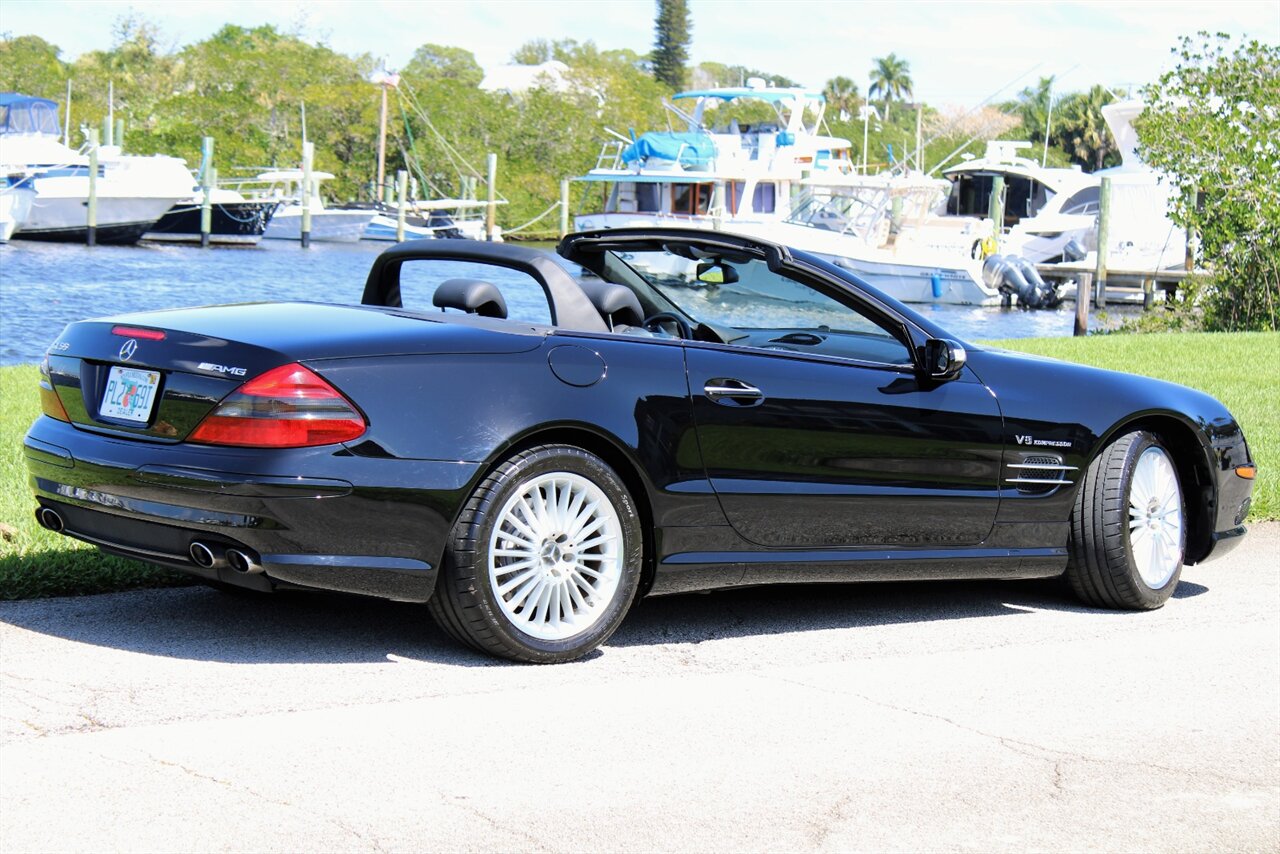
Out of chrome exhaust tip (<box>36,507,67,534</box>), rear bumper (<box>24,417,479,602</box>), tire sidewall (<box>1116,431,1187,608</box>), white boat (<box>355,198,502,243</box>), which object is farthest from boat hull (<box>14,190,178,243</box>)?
rear bumper (<box>24,417,479,602</box>)

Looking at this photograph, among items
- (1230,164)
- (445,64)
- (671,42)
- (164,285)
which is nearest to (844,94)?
(671,42)

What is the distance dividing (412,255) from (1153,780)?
3.19 meters

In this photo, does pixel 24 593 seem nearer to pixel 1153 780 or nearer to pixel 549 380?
pixel 549 380

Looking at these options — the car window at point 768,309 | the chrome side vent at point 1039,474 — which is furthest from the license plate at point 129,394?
the chrome side vent at point 1039,474

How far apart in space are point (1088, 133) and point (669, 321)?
9089 cm

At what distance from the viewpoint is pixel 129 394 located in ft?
16.5

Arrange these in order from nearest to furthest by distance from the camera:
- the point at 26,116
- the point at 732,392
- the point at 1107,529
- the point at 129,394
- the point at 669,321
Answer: the point at 129,394
the point at 732,392
the point at 669,321
the point at 1107,529
the point at 26,116

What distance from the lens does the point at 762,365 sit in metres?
5.62

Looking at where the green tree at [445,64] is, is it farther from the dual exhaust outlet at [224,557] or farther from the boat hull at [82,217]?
the dual exhaust outlet at [224,557]

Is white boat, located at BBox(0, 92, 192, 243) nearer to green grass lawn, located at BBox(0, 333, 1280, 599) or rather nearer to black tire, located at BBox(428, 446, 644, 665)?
green grass lawn, located at BBox(0, 333, 1280, 599)

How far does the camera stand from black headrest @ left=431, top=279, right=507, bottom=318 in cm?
568

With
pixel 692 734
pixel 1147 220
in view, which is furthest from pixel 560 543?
pixel 1147 220

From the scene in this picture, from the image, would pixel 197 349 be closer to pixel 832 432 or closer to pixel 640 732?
pixel 640 732

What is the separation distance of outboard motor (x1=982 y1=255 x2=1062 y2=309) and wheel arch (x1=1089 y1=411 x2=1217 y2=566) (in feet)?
121
